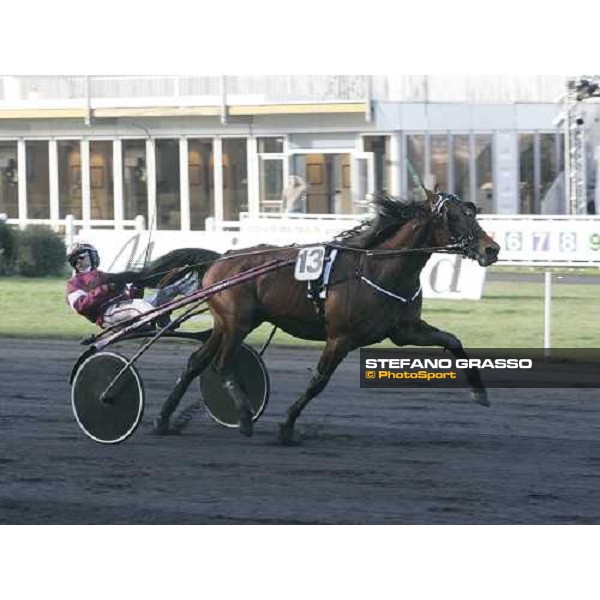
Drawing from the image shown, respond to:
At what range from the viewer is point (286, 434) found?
28.0ft

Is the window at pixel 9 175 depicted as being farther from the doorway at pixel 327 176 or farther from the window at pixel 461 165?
the window at pixel 461 165

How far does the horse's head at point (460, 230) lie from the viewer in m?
7.93

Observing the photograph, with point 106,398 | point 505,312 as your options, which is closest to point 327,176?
point 106,398

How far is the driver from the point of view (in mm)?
8727

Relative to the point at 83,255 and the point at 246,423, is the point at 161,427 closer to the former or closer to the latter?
the point at 246,423

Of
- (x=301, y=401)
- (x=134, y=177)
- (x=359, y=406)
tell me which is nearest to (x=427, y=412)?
(x=359, y=406)

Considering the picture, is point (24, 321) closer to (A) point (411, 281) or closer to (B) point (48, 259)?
(B) point (48, 259)

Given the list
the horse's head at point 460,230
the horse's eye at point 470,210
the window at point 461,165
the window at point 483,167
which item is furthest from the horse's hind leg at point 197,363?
the window at point 483,167

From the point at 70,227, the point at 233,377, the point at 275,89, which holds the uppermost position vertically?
the point at 275,89

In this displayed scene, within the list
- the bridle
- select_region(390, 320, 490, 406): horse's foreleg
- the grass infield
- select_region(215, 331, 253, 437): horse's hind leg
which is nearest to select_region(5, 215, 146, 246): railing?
the grass infield

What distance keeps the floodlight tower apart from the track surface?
1319 mm

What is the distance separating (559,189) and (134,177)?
2811 mm

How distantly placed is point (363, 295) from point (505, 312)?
4.53m

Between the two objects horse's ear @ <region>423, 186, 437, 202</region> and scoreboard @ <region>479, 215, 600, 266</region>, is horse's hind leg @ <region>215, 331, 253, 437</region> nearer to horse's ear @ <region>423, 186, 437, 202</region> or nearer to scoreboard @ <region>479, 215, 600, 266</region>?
horse's ear @ <region>423, 186, 437, 202</region>
